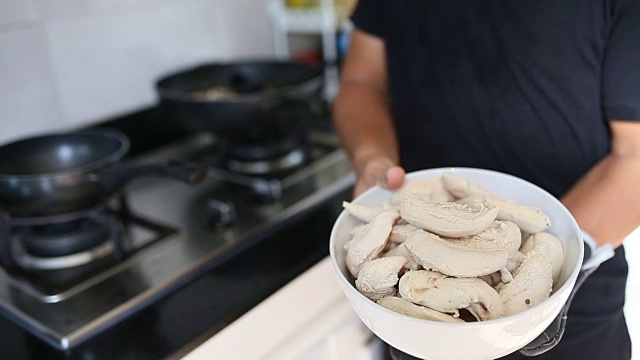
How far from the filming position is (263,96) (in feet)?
3.36

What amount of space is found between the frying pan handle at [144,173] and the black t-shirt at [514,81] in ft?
1.08

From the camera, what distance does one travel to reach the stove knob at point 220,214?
940 mm

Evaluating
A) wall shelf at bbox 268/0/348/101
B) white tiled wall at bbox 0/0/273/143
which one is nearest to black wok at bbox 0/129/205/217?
white tiled wall at bbox 0/0/273/143

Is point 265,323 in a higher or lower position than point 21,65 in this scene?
lower

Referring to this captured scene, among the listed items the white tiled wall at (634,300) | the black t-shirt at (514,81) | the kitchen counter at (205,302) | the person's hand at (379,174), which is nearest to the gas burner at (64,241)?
the kitchen counter at (205,302)

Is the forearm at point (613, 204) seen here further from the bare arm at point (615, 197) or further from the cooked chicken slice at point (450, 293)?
the cooked chicken slice at point (450, 293)

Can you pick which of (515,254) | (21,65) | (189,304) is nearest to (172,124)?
(21,65)

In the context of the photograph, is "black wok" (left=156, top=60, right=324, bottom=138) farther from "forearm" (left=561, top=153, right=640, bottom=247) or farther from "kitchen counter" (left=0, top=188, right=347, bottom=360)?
"forearm" (left=561, top=153, right=640, bottom=247)

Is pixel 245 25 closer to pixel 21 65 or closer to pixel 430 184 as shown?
pixel 21 65

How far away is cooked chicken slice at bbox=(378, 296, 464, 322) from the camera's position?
0.49 m

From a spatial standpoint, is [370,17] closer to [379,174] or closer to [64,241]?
[379,174]

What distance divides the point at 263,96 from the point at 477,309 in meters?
0.62

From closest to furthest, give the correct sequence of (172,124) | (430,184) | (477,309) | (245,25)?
(477,309)
(430,184)
(172,124)
(245,25)

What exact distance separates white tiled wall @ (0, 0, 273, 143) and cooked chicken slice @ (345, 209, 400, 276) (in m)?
0.81
